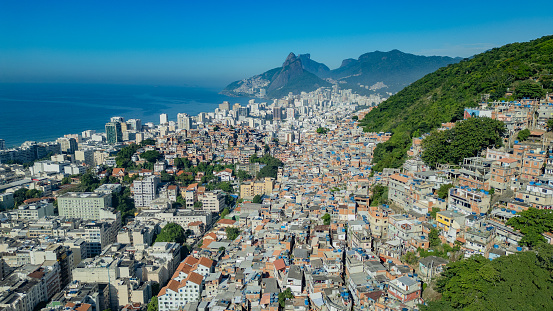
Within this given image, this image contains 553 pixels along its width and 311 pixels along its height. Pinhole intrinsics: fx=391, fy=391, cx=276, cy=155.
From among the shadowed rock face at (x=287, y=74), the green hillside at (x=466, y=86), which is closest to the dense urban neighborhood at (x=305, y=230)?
the green hillside at (x=466, y=86)

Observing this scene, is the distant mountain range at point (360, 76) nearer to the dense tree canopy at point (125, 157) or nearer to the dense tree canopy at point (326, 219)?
the dense tree canopy at point (125, 157)

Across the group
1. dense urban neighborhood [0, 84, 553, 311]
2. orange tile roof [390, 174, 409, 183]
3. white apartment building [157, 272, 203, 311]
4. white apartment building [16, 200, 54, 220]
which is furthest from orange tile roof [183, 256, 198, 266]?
white apartment building [16, 200, 54, 220]

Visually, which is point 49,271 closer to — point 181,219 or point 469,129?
point 181,219

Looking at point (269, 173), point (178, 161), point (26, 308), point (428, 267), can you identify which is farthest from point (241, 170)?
point (428, 267)

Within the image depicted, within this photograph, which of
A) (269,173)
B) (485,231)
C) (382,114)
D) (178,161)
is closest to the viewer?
(485,231)

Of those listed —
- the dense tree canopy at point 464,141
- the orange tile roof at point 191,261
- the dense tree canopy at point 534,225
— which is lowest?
the orange tile roof at point 191,261
